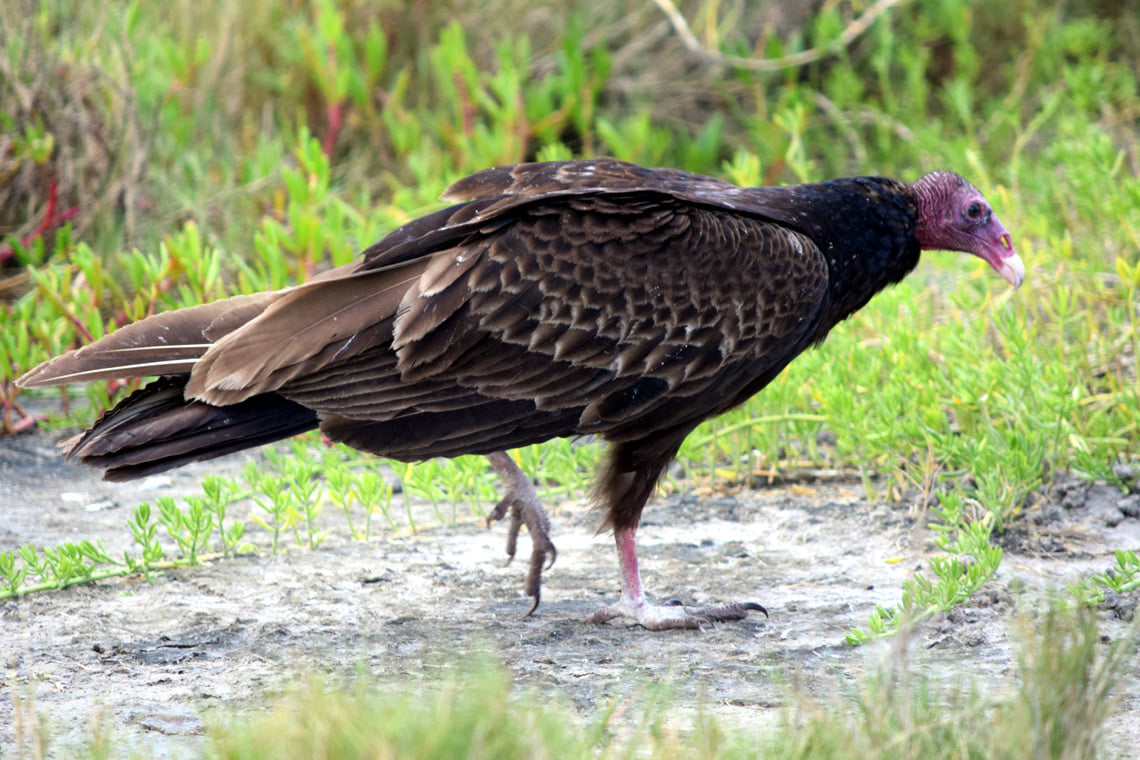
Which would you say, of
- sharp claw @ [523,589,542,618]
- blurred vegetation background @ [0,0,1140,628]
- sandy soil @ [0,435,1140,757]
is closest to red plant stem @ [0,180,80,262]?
blurred vegetation background @ [0,0,1140,628]

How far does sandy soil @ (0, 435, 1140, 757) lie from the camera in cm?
307

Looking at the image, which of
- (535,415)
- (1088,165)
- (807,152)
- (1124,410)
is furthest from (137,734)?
(807,152)

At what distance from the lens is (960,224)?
13.0 ft

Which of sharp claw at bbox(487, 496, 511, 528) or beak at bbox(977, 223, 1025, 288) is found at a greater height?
beak at bbox(977, 223, 1025, 288)

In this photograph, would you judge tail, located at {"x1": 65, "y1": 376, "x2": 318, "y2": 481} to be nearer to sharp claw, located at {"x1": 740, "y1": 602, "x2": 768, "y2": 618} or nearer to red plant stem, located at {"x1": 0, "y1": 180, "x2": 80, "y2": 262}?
sharp claw, located at {"x1": 740, "y1": 602, "x2": 768, "y2": 618}

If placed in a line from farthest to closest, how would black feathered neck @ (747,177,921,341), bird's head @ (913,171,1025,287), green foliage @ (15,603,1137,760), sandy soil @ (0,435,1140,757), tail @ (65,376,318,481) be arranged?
bird's head @ (913,171,1025,287)
black feathered neck @ (747,177,921,341)
tail @ (65,376,318,481)
sandy soil @ (0,435,1140,757)
green foliage @ (15,603,1137,760)

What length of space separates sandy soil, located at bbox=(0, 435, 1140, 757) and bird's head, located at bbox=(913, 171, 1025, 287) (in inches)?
31.7

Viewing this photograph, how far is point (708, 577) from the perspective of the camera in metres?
3.95

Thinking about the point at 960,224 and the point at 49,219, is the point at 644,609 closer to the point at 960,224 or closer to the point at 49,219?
the point at 960,224

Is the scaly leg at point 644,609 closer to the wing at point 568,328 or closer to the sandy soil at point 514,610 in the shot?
the sandy soil at point 514,610

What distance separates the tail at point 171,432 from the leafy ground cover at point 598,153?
311 mm

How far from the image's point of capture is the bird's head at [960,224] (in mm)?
3920

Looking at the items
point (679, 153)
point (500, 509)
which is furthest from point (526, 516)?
point (679, 153)

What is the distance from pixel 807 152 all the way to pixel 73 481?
4.54 meters
